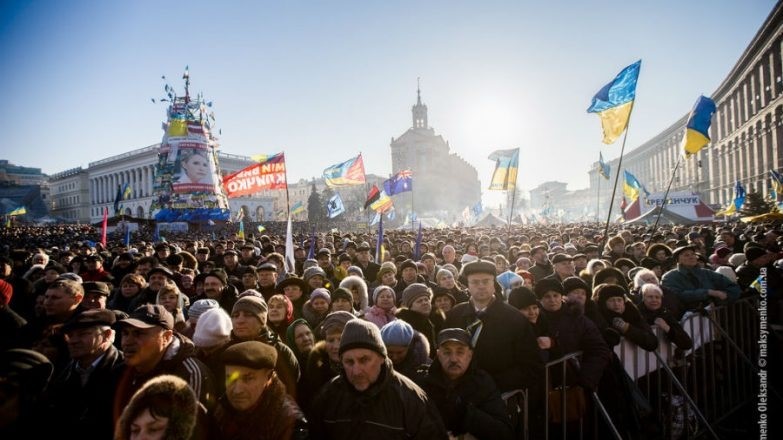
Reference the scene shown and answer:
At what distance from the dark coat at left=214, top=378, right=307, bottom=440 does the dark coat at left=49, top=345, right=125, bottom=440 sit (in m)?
0.86

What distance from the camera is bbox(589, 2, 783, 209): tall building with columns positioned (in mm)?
34281

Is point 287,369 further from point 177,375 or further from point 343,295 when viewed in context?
point 343,295

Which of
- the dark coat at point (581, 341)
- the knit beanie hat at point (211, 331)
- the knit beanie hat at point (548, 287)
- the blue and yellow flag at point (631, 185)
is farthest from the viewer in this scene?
the blue and yellow flag at point (631, 185)

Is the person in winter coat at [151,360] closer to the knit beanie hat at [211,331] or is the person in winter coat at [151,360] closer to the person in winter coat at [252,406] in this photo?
the knit beanie hat at [211,331]

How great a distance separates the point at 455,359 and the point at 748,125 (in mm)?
52207

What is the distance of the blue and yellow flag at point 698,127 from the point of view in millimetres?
9711

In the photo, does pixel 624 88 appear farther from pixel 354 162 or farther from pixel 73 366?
pixel 354 162

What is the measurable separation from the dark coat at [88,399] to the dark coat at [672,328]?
16.1 feet

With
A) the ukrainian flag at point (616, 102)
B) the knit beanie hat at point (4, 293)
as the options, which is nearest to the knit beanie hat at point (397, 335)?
the knit beanie hat at point (4, 293)

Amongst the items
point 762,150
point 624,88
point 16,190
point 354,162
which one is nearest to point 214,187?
point 354,162

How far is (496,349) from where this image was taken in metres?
3.54

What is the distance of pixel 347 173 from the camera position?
68.2 feet

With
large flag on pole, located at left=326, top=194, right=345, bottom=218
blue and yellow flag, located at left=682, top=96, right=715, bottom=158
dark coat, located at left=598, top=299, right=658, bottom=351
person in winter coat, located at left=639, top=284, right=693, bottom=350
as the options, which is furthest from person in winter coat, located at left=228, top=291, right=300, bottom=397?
large flag on pole, located at left=326, top=194, right=345, bottom=218

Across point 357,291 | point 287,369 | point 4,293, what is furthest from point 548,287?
point 4,293
